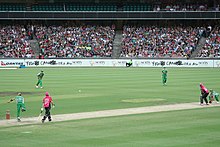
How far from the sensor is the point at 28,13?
323 feet

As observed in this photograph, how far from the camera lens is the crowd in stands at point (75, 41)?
92.1 meters

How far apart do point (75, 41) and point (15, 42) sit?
1030cm

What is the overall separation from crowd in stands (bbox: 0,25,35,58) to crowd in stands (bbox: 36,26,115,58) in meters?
2.29

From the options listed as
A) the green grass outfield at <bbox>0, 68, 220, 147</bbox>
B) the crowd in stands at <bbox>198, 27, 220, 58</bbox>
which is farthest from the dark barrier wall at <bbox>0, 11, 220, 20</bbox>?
the green grass outfield at <bbox>0, 68, 220, 147</bbox>

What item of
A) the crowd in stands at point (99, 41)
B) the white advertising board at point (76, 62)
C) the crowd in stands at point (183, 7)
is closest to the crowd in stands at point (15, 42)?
the crowd in stands at point (99, 41)

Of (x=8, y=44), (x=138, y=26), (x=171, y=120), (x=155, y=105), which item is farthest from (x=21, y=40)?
(x=171, y=120)

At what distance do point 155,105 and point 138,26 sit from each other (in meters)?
68.3

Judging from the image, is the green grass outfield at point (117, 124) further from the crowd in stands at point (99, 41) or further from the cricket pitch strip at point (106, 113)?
the crowd in stands at point (99, 41)

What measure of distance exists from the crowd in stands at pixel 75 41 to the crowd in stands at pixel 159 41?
3.31 metres

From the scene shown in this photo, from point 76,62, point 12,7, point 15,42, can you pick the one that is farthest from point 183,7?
point 12,7

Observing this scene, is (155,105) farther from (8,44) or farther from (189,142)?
(8,44)

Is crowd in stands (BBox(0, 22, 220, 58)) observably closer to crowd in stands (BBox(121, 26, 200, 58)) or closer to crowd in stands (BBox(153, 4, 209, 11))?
crowd in stands (BBox(121, 26, 200, 58))

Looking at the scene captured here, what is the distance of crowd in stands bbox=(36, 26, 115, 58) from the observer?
302 feet

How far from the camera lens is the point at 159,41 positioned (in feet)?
309
